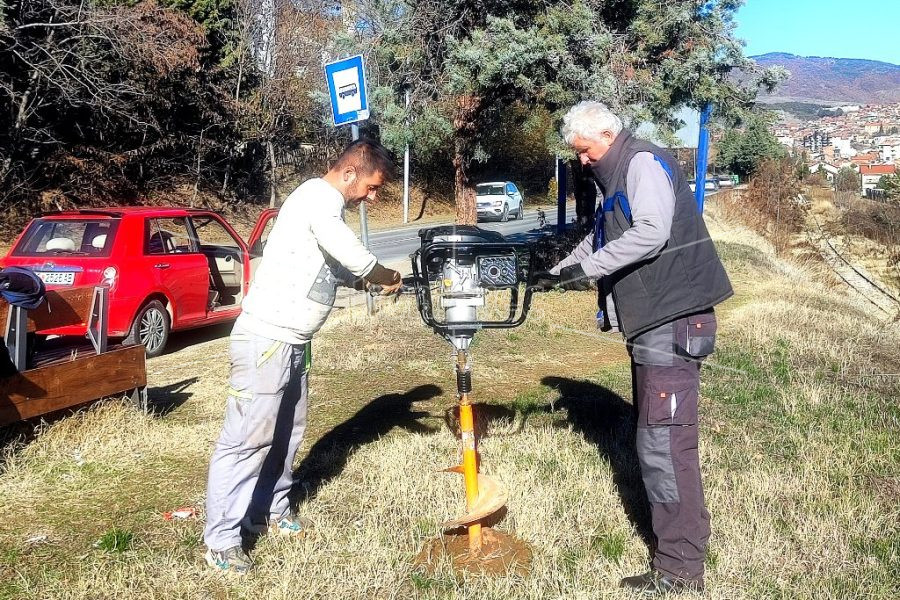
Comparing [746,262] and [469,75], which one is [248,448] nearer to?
[469,75]

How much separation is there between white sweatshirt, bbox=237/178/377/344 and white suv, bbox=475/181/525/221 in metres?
30.9

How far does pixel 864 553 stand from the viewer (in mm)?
3953

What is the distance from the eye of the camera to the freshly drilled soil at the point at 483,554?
12.9 feet

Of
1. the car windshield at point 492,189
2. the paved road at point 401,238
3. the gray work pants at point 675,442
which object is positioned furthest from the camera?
the car windshield at point 492,189

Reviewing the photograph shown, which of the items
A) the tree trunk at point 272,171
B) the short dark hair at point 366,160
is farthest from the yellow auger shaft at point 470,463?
the tree trunk at point 272,171

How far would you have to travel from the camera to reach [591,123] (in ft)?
12.1

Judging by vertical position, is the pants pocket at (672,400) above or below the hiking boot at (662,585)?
above

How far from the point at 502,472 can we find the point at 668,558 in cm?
153

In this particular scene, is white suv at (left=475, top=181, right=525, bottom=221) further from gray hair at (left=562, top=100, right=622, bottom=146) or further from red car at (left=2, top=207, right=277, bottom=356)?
gray hair at (left=562, top=100, right=622, bottom=146)

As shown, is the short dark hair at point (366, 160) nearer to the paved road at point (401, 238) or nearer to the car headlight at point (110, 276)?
the car headlight at point (110, 276)

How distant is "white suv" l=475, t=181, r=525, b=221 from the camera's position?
115 ft

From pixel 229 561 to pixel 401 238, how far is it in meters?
23.2

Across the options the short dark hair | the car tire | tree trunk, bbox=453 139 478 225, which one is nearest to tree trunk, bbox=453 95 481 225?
tree trunk, bbox=453 139 478 225

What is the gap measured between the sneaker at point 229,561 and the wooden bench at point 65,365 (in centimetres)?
200
